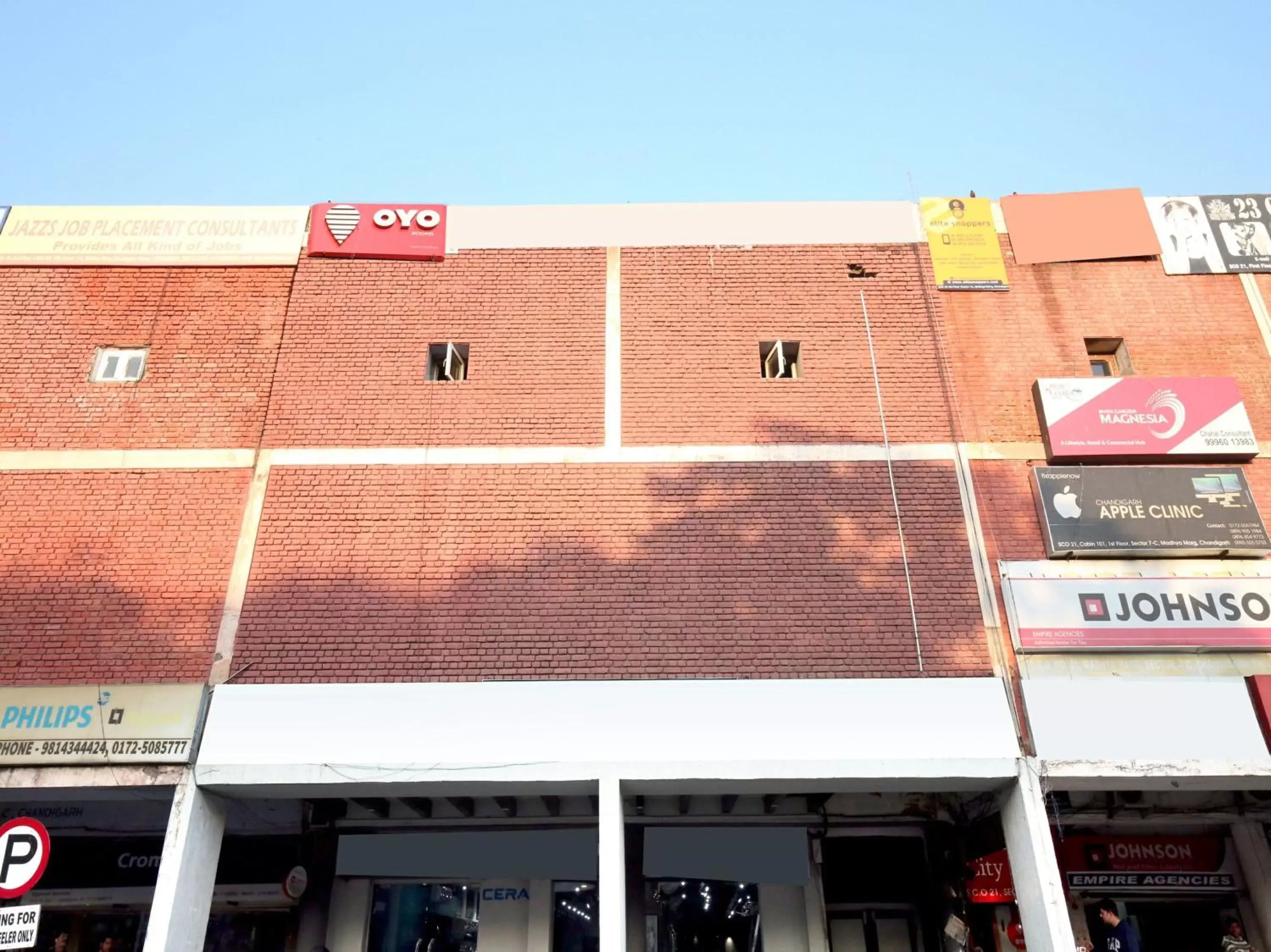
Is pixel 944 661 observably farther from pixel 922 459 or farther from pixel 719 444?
pixel 719 444

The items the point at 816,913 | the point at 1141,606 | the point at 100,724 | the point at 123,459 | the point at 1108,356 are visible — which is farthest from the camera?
the point at 1108,356

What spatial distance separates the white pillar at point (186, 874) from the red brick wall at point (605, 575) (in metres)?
1.57

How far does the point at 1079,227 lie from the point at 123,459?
14822 millimetres

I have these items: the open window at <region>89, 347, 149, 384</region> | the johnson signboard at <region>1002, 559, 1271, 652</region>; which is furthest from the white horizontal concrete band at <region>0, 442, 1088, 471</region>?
the johnson signboard at <region>1002, 559, 1271, 652</region>

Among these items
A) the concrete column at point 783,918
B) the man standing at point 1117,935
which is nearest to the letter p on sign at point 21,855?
the concrete column at point 783,918

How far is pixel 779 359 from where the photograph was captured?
13086 millimetres

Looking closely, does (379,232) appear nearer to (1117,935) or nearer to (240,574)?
(240,574)

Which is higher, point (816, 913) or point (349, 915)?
point (349, 915)

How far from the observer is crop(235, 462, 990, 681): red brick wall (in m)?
11.0

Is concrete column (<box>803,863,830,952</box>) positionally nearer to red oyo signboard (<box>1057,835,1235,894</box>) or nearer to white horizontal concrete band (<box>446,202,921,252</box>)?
red oyo signboard (<box>1057,835,1235,894</box>)

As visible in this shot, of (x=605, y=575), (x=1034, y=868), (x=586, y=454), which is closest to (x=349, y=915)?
(x=605, y=575)

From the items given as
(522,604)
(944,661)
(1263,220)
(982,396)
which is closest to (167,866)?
(522,604)

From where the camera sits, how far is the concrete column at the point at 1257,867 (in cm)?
1281

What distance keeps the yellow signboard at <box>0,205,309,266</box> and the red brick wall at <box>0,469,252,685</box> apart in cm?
374
